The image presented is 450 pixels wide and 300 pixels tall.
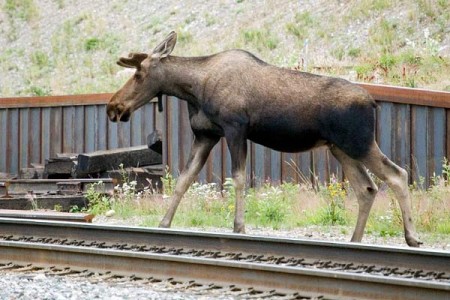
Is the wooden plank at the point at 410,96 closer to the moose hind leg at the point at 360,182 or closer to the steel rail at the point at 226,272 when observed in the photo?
the moose hind leg at the point at 360,182

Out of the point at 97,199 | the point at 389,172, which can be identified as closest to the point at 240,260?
the point at 389,172

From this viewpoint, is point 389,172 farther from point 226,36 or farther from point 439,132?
point 226,36

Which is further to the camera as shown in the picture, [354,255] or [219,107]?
[219,107]

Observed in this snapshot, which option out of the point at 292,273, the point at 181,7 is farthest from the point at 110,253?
the point at 181,7

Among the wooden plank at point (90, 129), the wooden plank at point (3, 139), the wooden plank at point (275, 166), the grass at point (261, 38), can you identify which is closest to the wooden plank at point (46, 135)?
the wooden plank at point (3, 139)

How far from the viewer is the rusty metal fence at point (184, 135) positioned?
50.3 feet

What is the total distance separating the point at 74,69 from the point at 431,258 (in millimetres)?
27970

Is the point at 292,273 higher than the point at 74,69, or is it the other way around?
the point at 74,69

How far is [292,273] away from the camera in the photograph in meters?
8.07

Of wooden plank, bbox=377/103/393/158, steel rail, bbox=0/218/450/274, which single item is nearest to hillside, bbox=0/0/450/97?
wooden plank, bbox=377/103/393/158

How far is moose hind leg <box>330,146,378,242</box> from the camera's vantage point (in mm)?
11125

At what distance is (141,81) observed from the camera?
1202cm

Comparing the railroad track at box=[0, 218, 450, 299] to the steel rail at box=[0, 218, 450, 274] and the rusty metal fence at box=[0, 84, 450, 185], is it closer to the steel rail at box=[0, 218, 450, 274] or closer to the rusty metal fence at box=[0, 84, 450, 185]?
the steel rail at box=[0, 218, 450, 274]

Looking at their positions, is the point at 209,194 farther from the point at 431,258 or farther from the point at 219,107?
the point at 431,258
